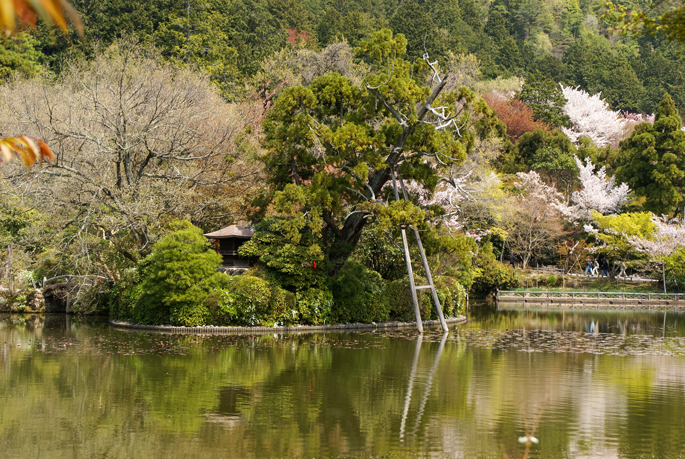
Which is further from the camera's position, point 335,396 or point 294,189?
point 294,189

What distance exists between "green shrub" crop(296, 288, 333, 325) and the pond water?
1.46 meters

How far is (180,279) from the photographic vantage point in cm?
2047

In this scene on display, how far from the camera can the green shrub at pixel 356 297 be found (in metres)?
22.7

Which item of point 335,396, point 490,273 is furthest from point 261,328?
A: point 490,273

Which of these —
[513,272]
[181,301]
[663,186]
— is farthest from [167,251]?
[663,186]

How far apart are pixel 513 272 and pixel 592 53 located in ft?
143

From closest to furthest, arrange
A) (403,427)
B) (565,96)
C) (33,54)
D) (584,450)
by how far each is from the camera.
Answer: (584,450), (403,427), (33,54), (565,96)

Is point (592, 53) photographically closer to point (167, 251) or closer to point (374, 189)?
point (374, 189)

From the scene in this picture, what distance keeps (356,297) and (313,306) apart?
1.62 metres

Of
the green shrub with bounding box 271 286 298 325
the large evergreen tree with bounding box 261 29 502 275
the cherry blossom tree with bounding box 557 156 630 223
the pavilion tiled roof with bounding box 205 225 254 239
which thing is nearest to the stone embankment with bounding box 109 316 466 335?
the green shrub with bounding box 271 286 298 325

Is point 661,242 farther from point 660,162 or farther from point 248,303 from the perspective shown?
point 248,303

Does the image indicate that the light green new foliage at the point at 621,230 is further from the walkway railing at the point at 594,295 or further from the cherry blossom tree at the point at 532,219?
the walkway railing at the point at 594,295

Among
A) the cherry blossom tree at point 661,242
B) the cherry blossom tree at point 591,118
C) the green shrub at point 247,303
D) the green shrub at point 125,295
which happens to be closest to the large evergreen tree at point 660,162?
the cherry blossom tree at point 661,242

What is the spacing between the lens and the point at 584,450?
880 centimetres
